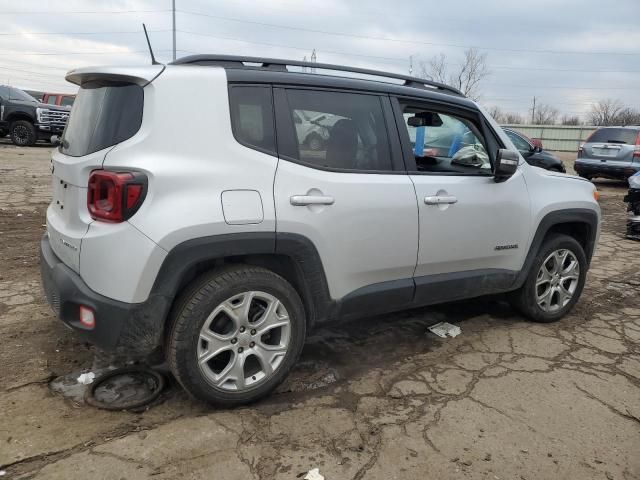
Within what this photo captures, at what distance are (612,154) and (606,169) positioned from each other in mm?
420

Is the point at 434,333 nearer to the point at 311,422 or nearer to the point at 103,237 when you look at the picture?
the point at 311,422

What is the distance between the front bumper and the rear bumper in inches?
552

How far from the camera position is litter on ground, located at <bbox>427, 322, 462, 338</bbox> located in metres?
4.06

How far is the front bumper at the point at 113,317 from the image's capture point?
2.49m

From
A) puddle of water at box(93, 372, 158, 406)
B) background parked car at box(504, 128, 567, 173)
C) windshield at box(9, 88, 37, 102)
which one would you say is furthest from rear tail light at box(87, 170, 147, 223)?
windshield at box(9, 88, 37, 102)

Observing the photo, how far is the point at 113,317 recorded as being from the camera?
2.48 meters

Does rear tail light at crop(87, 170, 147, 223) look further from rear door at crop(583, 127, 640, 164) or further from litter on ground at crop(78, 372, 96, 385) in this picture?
rear door at crop(583, 127, 640, 164)

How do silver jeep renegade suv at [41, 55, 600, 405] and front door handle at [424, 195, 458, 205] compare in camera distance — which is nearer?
silver jeep renegade suv at [41, 55, 600, 405]

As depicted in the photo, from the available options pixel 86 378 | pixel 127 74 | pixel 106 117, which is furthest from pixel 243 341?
pixel 127 74

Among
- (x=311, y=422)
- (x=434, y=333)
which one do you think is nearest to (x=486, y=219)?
(x=434, y=333)

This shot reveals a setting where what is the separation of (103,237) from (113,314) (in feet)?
1.20

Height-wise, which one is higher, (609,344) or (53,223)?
(53,223)

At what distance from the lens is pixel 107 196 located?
2.50 m

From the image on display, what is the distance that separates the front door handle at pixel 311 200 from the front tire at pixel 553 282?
81.9 inches
